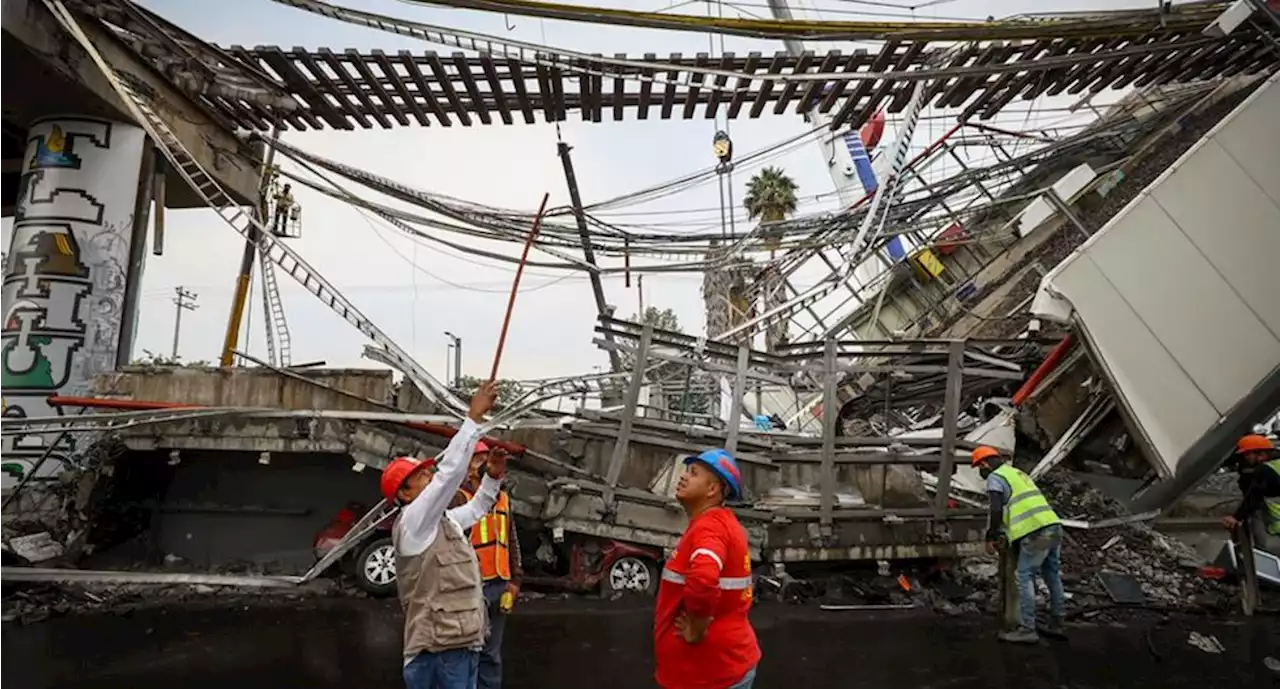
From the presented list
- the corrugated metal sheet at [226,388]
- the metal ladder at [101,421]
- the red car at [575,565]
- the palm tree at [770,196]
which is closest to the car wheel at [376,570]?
the red car at [575,565]

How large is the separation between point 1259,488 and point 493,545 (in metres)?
7.24

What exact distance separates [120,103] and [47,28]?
1.30 metres

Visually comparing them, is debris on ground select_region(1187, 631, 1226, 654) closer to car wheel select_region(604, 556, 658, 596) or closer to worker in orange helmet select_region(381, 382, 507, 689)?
car wheel select_region(604, 556, 658, 596)

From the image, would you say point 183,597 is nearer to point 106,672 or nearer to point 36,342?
point 106,672

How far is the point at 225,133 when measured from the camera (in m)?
11.6

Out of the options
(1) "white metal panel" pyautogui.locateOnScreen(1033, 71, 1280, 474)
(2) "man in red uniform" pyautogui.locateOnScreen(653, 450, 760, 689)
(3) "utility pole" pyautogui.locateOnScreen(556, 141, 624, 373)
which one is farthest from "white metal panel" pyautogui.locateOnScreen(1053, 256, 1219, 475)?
(2) "man in red uniform" pyautogui.locateOnScreen(653, 450, 760, 689)

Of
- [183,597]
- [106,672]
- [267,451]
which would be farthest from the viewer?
[267,451]

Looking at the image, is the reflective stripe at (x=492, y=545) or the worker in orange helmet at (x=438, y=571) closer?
the worker in orange helmet at (x=438, y=571)

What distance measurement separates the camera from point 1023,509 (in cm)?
645

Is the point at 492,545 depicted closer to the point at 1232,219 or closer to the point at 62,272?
the point at 62,272

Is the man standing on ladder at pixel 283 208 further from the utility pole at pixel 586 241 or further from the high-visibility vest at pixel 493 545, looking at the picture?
the high-visibility vest at pixel 493 545

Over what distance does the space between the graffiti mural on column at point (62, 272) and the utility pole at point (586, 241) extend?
6.26 meters

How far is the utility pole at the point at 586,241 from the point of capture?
953 cm

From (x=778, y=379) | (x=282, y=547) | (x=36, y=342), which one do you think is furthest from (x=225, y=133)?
(x=778, y=379)
